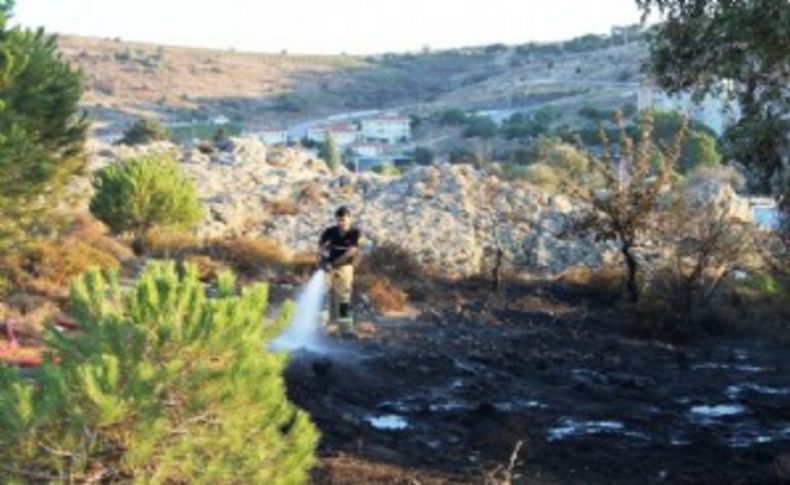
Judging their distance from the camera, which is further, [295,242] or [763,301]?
[295,242]

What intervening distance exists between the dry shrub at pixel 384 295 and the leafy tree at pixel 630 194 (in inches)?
141

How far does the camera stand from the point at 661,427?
400 inches

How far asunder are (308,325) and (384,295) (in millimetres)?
3213

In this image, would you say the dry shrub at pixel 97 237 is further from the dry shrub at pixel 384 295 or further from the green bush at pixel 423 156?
the green bush at pixel 423 156

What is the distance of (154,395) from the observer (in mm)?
4418

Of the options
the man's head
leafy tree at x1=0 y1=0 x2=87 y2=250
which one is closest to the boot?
the man's head

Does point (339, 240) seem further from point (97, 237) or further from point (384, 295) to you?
point (97, 237)

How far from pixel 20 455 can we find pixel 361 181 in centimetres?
2699

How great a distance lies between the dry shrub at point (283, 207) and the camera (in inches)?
1118

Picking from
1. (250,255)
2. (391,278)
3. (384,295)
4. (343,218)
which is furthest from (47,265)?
(391,278)

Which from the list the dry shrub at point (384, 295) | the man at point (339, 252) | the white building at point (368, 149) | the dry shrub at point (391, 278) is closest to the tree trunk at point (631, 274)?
the dry shrub at point (391, 278)

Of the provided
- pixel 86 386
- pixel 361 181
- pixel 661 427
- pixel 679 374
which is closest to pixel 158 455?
pixel 86 386

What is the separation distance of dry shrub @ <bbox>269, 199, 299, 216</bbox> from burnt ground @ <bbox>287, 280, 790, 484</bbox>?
41.1 ft

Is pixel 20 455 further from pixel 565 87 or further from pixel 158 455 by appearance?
pixel 565 87
